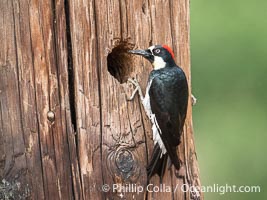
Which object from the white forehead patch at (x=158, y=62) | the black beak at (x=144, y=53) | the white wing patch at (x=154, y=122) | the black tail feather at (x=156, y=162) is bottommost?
the black tail feather at (x=156, y=162)

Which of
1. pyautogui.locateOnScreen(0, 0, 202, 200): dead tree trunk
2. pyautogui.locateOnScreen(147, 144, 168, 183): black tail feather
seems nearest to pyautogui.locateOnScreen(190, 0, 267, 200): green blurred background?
pyautogui.locateOnScreen(147, 144, 168, 183): black tail feather

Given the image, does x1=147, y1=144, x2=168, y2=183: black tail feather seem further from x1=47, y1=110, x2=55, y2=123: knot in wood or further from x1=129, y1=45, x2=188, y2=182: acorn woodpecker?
x1=47, y1=110, x2=55, y2=123: knot in wood

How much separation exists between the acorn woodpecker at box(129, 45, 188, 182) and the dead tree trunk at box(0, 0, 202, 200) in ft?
0.25

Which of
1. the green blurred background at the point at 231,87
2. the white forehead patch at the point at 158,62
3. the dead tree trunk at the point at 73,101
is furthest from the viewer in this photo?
the green blurred background at the point at 231,87

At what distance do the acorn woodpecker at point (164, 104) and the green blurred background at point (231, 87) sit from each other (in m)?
2.69

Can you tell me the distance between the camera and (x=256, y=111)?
9203 mm

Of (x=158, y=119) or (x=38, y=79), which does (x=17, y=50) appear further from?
(x=158, y=119)

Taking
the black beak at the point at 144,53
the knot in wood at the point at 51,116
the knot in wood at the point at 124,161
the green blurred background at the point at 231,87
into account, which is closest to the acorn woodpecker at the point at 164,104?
the black beak at the point at 144,53

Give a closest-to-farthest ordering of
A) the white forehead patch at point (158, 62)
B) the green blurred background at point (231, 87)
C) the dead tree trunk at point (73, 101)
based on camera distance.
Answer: the dead tree trunk at point (73, 101)
the white forehead patch at point (158, 62)
the green blurred background at point (231, 87)

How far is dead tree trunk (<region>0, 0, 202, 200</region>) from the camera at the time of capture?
6004 millimetres

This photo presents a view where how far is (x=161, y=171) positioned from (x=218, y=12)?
10.6 ft

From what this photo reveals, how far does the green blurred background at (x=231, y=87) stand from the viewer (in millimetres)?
9016

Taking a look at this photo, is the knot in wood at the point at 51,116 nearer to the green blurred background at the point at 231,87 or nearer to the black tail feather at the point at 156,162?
the black tail feather at the point at 156,162

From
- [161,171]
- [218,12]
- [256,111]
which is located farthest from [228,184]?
[161,171]
